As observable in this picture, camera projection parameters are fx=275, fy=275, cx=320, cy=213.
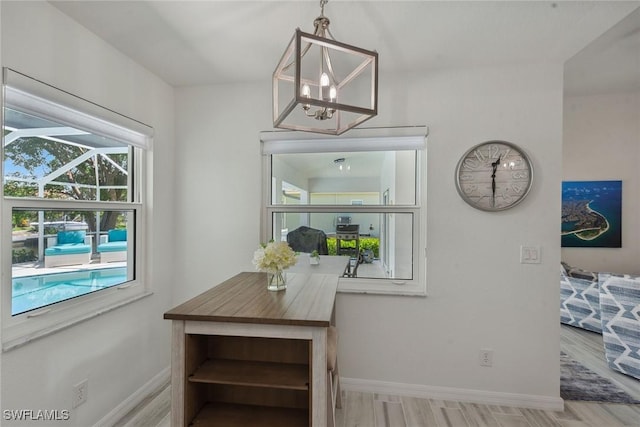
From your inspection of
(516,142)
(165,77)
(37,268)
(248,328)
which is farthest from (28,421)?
(516,142)

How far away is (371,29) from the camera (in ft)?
5.39

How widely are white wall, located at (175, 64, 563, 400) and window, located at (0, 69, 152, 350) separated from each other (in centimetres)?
112

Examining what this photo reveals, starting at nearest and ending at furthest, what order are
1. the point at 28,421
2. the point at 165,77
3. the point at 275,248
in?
the point at 28,421, the point at 275,248, the point at 165,77

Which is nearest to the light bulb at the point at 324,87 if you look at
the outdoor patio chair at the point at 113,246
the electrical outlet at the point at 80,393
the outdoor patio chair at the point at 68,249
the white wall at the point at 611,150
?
the outdoor patio chair at the point at 68,249

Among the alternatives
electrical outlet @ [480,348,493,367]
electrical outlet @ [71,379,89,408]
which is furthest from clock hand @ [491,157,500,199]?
electrical outlet @ [71,379,89,408]

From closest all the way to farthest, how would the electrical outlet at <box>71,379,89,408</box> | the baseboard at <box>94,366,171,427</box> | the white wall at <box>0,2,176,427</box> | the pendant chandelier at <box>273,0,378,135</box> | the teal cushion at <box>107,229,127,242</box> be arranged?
the pendant chandelier at <box>273,0,378,135</box>
the white wall at <box>0,2,176,427</box>
the electrical outlet at <box>71,379,89,408</box>
the baseboard at <box>94,366,171,427</box>
the teal cushion at <box>107,229,127,242</box>

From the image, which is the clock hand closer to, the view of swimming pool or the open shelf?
the open shelf

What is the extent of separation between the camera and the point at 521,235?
2.03 metres

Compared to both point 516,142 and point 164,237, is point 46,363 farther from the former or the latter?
point 516,142

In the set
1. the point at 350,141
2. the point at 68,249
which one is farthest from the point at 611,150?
the point at 68,249

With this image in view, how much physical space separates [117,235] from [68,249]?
14.3 inches

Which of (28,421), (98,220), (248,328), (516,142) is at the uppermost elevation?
(516,142)

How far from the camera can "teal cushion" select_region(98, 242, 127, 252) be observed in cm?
186

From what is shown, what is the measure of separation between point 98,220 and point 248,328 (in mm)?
1381
